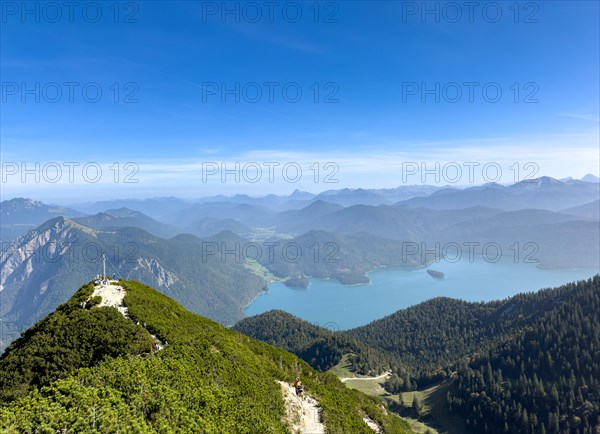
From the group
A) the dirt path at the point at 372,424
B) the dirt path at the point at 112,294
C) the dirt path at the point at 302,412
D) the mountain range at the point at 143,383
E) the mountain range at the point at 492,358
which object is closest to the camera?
the mountain range at the point at 143,383

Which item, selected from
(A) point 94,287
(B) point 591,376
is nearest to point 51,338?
(A) point 94,287

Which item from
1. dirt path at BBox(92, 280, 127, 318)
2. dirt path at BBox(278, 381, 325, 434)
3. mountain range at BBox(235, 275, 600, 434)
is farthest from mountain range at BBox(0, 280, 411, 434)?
mountain range at BBox(235, 275, 600, 434)

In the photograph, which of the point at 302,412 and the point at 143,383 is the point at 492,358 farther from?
the point at 143,383

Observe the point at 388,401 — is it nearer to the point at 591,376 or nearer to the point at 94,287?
the point at 591,376

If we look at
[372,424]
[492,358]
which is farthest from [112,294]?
[492,358]

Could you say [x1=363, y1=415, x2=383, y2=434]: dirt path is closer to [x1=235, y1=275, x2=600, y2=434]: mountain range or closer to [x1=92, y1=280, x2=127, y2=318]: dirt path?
[x1=92, y1=280, x2=127, y2=318]: dirt path

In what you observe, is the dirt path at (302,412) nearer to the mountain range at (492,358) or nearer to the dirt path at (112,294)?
the dirt path at (112,294)

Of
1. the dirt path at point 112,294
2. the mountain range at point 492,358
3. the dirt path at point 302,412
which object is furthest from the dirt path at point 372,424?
the mountain range at point 492,358
